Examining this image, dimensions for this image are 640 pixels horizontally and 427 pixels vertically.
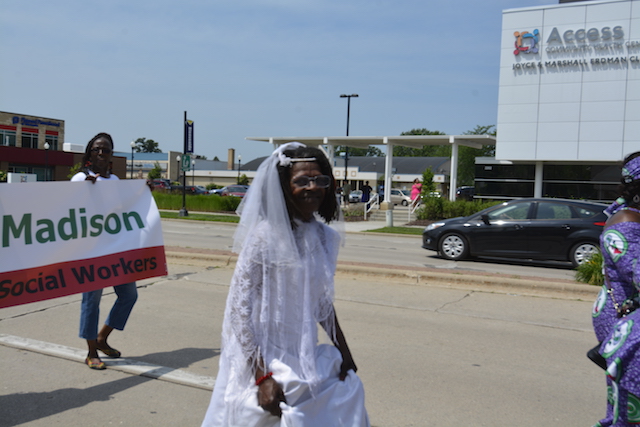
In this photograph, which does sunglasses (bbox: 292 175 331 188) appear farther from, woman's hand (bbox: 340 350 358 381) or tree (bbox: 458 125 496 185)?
tree (bbox: 458 125 496 185)

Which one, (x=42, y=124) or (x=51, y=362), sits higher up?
(x=42, y=124)

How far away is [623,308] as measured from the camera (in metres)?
2.83

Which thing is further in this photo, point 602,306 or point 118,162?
point 118,162

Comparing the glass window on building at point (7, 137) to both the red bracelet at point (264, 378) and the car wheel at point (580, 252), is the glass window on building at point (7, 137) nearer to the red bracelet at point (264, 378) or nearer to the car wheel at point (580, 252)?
the car wheel at point (580, 252)

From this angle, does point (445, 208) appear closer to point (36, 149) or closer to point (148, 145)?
point (36, 149)

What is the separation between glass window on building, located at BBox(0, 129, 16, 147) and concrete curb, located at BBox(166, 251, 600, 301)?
6316 centimetres

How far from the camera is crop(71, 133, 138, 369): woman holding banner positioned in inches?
198

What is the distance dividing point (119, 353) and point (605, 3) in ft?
113

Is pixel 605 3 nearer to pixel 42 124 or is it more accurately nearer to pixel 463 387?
pixel 463 387

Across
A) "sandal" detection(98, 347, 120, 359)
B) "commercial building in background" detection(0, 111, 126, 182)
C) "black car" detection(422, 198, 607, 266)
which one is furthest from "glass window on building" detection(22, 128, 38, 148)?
"sandal" detection(98, 347, 120, 359)

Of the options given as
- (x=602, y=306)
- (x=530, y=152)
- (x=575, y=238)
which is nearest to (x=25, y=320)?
(x=602, y=306)

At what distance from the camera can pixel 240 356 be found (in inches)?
101

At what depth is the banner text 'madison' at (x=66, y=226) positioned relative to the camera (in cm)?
483

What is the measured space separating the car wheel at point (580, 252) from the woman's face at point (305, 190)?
37.8 ft
